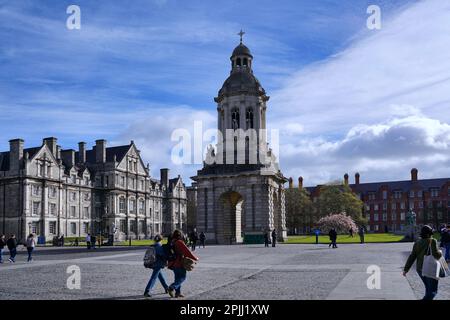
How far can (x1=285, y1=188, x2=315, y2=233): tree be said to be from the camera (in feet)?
328

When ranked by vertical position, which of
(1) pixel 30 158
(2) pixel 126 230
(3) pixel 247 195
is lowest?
(2) pixel 126 230

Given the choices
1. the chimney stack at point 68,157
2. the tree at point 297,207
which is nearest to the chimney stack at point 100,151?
the chimney stack at point 68,157

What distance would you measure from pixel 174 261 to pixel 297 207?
89.1m

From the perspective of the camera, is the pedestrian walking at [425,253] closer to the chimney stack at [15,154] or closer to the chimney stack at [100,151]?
the chimney stack at [15,154]

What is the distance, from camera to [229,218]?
5541cm

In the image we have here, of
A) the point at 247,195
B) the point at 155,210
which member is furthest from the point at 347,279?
the point at 155,210

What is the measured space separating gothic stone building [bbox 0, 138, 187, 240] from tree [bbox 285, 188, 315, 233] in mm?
24387

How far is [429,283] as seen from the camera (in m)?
10.6

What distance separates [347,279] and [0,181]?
63.4m

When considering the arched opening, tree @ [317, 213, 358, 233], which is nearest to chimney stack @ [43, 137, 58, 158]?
the arched opening

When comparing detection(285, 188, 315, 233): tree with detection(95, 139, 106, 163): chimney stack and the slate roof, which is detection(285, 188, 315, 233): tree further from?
detection(95, 139, 106, 163): chimney stack

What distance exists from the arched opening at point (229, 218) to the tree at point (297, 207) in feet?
144

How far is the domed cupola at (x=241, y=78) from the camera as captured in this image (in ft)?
183
